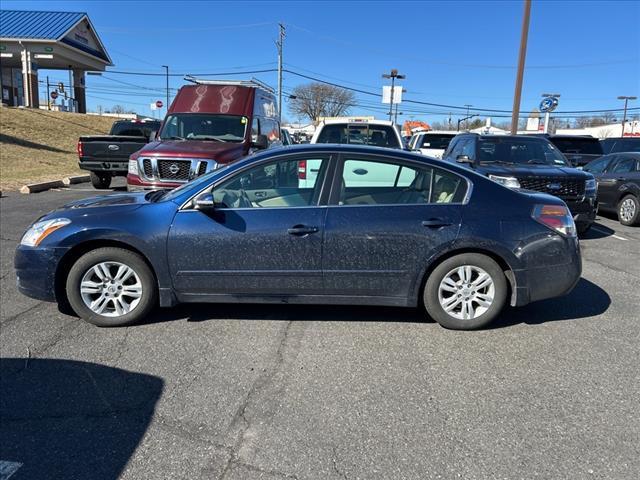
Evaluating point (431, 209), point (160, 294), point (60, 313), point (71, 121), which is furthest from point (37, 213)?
point (71, 121)

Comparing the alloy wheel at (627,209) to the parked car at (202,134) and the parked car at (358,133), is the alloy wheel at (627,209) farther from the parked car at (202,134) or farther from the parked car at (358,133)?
the parked car at (202,134)

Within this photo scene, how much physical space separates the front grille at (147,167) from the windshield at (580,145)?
1176 centimetres

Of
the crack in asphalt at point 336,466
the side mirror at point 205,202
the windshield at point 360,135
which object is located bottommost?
the crack in asphalt at point 336,466

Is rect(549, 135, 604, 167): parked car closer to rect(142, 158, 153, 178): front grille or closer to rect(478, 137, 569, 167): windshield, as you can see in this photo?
rect(478, 137, 569, 167): windshield

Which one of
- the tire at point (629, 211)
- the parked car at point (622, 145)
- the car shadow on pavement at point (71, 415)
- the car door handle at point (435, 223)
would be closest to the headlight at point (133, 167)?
the car shadow on pavement at point (71, 415)

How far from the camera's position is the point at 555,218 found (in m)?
4.29

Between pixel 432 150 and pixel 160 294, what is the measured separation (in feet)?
40.7

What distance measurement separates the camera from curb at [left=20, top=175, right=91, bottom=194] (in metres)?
12.9

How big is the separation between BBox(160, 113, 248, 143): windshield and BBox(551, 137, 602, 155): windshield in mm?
9895

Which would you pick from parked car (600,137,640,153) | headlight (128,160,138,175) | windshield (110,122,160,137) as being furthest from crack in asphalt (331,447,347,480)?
windshield (110,122,160,137)

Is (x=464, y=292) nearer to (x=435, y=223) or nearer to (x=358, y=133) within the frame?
(x=435, y=223)

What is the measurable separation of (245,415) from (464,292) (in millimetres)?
2165

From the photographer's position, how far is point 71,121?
31.7 meters

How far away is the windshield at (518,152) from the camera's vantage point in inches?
349
